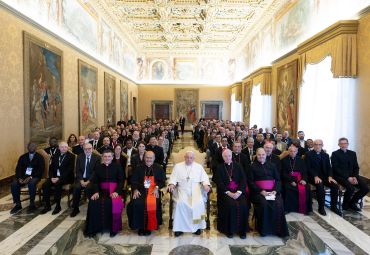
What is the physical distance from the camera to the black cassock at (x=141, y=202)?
3947 mm

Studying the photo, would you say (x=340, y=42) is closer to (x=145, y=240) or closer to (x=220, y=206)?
(x=220, y=206)

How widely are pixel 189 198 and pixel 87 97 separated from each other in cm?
845

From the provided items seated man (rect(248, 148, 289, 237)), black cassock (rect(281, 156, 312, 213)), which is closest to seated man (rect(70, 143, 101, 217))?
seated man (rect(248, 148, 289, 237))

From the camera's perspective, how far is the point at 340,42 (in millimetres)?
6258

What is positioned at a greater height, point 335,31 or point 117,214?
point 335,31

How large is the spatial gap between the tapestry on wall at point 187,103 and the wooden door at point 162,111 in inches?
42.5

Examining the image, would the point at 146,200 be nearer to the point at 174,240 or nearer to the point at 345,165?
the point at 174,240

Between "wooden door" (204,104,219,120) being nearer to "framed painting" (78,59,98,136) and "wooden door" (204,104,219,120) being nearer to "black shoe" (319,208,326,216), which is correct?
"framed painting" (78,59,98,136)

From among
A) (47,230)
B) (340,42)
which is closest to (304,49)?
(340,42)

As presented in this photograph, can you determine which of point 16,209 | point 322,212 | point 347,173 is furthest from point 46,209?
point 347,173

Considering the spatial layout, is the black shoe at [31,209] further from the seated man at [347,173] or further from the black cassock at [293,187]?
the seated man at [347,173]

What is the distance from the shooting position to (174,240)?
12.4 feet

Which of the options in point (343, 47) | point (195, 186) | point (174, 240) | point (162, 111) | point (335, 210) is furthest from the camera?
point (162, 111)

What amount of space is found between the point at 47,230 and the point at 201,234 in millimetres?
2657
